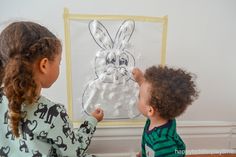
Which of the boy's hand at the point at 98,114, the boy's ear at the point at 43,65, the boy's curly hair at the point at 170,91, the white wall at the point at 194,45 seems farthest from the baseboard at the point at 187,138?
the boy's ear at the point at 43,65

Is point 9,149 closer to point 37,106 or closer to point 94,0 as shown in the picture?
point 37,106

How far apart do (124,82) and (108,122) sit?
0.17m

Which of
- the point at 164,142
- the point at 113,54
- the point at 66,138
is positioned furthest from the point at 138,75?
the point at 66,138

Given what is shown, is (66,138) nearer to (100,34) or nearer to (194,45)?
(100,34)

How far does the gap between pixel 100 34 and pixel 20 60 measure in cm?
36

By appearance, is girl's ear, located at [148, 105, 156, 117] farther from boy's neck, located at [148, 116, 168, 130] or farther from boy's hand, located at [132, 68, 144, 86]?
boy's hand, located at [132, 68, 144, 86]

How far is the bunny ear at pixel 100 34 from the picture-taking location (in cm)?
84

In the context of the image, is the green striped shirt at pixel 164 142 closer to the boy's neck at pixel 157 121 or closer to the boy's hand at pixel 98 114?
the boy's neck at pixel 157 121

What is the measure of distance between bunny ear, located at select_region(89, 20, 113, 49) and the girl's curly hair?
0.27 m

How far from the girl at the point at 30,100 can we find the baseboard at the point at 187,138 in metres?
0.31

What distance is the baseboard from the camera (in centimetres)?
96

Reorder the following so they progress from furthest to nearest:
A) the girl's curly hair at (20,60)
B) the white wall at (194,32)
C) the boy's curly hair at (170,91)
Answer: the white wall at (194,32) → the boy's curly hair at (170,91) → the girl's curly hair at (20,60)

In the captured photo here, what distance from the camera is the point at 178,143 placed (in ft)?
2.50

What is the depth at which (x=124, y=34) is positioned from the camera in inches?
33.8
